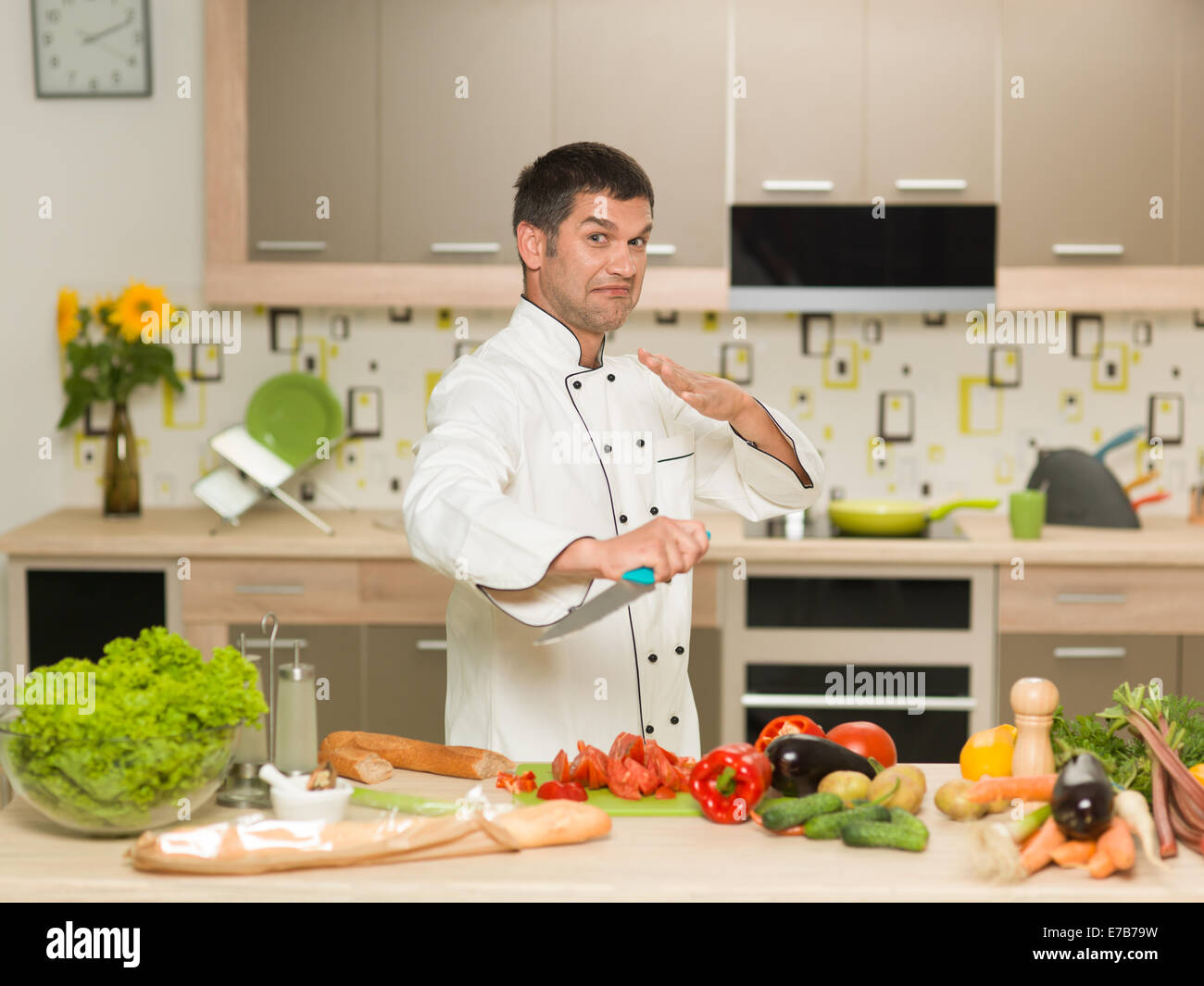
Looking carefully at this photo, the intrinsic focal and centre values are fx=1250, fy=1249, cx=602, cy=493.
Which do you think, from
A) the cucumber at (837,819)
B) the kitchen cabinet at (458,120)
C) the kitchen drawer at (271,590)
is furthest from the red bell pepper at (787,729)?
the kitchen cabinet at (458,120)

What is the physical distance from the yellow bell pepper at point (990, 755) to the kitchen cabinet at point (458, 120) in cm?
202

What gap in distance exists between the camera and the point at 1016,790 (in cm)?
140

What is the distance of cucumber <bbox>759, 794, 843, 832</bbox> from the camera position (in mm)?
1342

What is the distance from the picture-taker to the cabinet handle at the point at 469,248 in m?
3.25

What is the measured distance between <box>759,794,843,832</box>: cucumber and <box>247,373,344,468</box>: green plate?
243 centimetres

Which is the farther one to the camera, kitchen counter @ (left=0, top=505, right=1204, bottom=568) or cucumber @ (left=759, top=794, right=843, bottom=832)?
kitchen counter @ (left=0, top=505, right=1204, bottom=568)

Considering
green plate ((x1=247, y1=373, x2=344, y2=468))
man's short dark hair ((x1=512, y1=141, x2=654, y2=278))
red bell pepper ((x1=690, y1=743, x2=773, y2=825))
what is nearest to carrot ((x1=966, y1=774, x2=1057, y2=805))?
red bell pepper ((x1=690, y1=743, x2=773, y2=825))

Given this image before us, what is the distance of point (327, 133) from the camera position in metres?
3.25

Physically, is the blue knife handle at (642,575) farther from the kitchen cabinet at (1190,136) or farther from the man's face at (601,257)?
the kitchen cabinet at (1190,136)

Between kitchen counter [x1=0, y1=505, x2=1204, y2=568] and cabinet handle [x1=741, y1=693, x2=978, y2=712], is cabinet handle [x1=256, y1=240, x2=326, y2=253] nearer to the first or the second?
kitchen counter [x1=0, y1=505, x2=1204, y2=568]

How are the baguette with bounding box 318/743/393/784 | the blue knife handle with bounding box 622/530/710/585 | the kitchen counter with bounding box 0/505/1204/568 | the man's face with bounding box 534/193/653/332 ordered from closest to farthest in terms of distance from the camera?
the blue knife handle with bounding box 622/530/710/585, the baguette with bounding box 318/743/393/784, the man's face with bounding box 534/193/653/332, the kitchen counter with bounding box 0/505/1204/568

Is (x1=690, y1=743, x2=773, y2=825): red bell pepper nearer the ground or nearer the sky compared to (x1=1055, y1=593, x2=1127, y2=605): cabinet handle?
nearer the sky

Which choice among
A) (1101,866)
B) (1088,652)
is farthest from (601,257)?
(1088,652)

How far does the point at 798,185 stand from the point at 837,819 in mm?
2219
